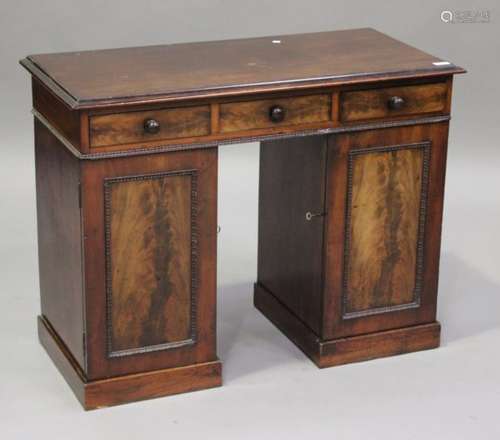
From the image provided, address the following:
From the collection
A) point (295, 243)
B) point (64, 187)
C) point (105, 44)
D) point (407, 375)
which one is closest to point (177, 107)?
point (64, 187)

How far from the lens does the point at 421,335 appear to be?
18.5 feet

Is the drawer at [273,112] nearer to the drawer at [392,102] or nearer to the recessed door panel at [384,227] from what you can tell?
the drawer at [392,102]

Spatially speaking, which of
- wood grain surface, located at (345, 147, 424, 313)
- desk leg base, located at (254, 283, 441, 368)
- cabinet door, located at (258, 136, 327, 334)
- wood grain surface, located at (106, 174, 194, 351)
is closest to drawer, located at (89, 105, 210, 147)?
wood grain surface, located at (106, 174, 194, 351)

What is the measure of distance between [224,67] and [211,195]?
0.44m

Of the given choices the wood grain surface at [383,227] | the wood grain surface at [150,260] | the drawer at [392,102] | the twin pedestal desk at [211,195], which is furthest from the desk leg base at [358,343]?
the drawer at [392,102]

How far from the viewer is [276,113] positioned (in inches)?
202

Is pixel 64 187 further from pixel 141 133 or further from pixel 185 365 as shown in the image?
pixel 185 365

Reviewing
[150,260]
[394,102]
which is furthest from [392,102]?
[150,260]

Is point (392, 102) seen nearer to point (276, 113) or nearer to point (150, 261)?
point (276, 113)

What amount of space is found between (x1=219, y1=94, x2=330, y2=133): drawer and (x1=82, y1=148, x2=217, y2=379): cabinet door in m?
0.11

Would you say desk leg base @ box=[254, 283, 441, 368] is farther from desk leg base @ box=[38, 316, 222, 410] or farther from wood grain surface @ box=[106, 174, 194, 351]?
wood grain surface @ box=[106, 174, 194, 351]

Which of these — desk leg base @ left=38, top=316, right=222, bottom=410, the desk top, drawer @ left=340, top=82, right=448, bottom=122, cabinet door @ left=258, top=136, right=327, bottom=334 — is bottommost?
desk leg base @ left=38, top=316, right=222, bottom=410

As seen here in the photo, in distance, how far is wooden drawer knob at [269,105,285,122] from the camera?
5121 millimetres

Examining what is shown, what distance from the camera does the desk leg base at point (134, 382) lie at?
520 centimetres
